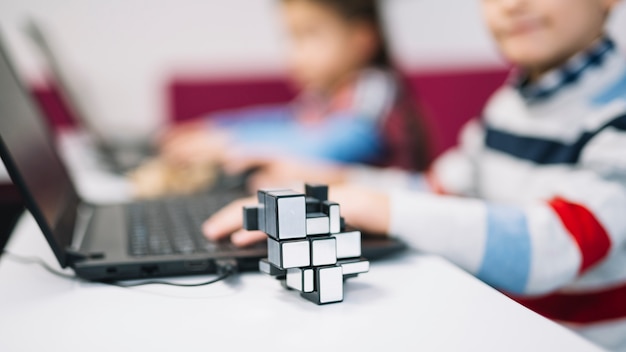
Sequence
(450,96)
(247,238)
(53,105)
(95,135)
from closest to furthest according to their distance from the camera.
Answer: (247,238)
(95,135)
(450,96)
(53,105)

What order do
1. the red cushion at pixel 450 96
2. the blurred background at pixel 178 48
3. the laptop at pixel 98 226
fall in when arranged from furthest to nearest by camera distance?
the blurred background at pixel 178 48 < the red cushion at pixel 450 96 < the laptop at pixel 98 226

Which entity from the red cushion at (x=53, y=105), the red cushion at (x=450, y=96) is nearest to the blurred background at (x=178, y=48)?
the red cushion at (x=53, y=105)

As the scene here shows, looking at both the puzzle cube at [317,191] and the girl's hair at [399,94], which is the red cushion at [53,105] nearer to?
the girl's hair at [399,94]

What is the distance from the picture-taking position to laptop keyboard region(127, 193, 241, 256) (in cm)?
58

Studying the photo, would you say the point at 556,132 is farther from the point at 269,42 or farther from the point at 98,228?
the point at 269,42

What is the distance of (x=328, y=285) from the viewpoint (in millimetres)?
469

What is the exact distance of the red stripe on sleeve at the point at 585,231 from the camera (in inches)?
23.4

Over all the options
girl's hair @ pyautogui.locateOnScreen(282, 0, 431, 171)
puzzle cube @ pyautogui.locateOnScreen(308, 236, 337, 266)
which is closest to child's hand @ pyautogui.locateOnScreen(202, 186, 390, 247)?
puzzle cube @ pyautogui.locateOnScreen(308, 236, 337, 266)

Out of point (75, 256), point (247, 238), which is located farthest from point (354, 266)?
point (75, 256)

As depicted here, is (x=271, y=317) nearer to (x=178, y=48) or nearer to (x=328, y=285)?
(x=328, y=285)

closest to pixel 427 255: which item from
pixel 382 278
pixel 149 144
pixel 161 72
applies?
pixel 382 278

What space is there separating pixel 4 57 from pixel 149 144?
33.2 inches

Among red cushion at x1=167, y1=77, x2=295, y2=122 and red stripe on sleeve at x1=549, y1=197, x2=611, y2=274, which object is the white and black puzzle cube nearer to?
red stripe on sleeve at x1=549, y1=197, x2=611, y2=274

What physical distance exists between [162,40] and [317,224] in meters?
2.08
